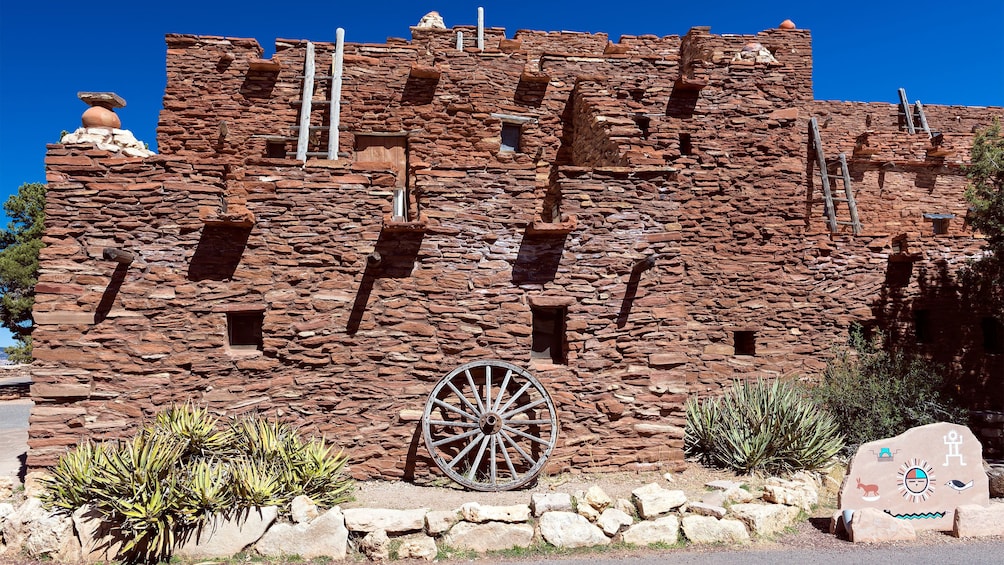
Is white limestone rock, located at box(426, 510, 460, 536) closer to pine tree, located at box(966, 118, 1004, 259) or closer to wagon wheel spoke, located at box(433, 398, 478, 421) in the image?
wagon wheel spoke, located at box(433, 398, 478, 421)

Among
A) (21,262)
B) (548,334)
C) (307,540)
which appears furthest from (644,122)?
(21,262)

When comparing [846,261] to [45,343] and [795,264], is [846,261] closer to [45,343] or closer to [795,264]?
[795,264]

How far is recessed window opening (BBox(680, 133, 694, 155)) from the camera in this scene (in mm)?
10711

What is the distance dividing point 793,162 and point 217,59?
10534 millimetres

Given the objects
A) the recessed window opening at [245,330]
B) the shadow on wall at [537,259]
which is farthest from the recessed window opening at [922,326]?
the recessed window opening at [245,330]

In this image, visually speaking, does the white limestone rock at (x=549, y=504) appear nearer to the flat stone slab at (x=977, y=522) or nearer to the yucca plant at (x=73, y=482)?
the flat stone slab at (x=977, y=522)

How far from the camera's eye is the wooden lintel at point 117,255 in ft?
23.1

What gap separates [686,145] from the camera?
424 inches

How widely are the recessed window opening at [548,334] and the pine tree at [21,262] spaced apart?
17.5 m

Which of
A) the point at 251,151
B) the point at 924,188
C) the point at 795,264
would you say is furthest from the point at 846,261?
the point at 251,151

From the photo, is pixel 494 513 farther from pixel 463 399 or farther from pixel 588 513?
pixel 463 399

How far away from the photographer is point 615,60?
10.9 m

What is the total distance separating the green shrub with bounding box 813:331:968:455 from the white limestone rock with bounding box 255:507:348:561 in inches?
305

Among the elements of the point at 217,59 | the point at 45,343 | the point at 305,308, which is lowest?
the point at 45,343
